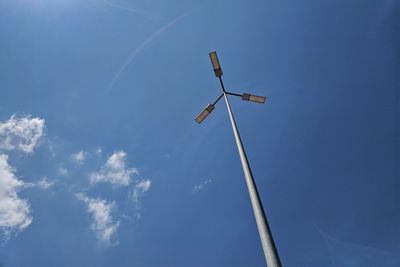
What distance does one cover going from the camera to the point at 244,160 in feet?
17.8

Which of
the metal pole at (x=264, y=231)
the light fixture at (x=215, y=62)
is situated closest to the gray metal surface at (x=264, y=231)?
the metal pole at (x=264, y=231)

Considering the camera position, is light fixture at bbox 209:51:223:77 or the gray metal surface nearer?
the gray metal surface

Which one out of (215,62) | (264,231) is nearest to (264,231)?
(264,231)

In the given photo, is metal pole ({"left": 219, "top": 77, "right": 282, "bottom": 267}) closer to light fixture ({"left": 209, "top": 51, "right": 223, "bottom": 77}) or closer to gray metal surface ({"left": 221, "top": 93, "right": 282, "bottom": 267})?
gray metal surface ({"left": 221, "top": 93, "right": 282, "bottom": 267})

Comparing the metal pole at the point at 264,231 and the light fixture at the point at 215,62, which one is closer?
the metal pole at the point at 264,231

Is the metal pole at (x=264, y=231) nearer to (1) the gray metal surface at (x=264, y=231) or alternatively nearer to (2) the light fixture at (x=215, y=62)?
(1) the gray metal surface at (x=264, y=231)

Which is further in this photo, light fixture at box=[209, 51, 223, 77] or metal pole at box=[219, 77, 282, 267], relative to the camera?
light fixture at box=[209, 51, 223, 77]

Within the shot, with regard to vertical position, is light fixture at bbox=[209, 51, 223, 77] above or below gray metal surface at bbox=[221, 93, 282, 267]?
above

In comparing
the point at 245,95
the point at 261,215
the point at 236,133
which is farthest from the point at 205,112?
the point at 261,215

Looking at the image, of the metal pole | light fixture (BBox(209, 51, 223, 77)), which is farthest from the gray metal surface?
light fixture (BBox(209, 51, 223, 77))

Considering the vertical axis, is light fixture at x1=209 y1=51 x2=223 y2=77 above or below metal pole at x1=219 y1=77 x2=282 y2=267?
above

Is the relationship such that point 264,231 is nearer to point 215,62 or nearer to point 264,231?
point 264,231

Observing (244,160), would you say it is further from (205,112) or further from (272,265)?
(205,112)

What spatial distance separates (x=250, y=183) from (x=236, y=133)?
6.36 feet
